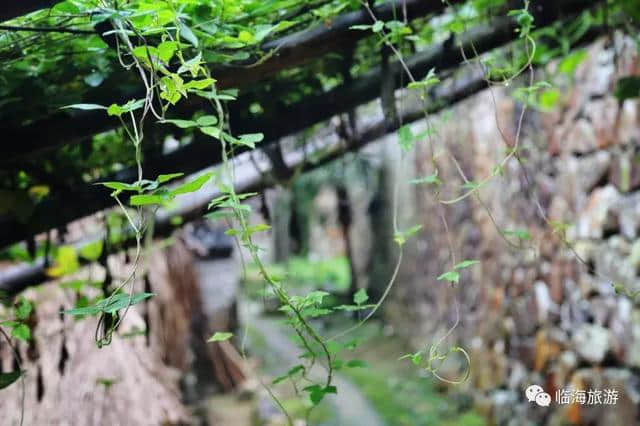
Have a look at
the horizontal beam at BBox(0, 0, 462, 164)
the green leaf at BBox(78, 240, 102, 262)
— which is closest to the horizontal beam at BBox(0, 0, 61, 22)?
the horizontal beam at BBox(0, 0, 462, 164)

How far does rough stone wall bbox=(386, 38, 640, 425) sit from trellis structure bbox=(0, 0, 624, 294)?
0.35 meters

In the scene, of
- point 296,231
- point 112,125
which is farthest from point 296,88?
point 296,231

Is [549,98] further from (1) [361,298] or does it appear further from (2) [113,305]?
(2) [113,305]

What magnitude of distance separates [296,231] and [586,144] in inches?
60.5

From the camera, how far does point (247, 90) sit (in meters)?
1.23

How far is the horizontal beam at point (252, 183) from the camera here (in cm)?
151

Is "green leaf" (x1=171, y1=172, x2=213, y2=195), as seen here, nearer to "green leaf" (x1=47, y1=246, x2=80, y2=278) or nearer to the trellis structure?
the trellis structure

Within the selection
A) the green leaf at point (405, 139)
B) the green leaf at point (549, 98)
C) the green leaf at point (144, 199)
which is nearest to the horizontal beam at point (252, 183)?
the green leaf at point (405, 139)

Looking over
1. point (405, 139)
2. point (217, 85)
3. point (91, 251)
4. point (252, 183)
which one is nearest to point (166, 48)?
point (217, 85)

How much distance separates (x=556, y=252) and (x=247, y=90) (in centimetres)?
216

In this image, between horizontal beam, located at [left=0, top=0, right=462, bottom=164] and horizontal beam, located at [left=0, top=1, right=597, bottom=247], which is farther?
horizontal beam, located at [left=0, top=1, right=597, bottom=247]

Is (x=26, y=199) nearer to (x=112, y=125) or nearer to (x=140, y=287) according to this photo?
(x=112, y=125)

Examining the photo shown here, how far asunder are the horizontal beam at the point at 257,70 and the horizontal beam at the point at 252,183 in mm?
429

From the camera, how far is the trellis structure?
0.98m
